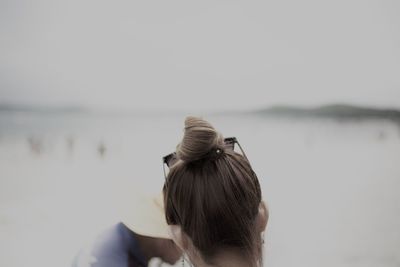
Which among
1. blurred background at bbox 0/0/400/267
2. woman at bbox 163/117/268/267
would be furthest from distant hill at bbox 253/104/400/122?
woman at bbox 163/117/268/267

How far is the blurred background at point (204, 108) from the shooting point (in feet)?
4.13

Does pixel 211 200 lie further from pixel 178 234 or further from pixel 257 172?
pixel 257 172

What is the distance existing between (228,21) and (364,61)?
1.83 feet

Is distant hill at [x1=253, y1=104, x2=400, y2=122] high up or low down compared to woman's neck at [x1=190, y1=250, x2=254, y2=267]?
up

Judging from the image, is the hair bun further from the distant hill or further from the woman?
the distant hill

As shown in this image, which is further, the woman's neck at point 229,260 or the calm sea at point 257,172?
the calm sea at point 257,172

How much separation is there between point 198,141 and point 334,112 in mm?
1051

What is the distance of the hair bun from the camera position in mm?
459

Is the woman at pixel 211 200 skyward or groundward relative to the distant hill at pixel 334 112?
groundward

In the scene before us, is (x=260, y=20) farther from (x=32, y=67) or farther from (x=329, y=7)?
(x=32, y=67)

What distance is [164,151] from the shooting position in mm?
1308

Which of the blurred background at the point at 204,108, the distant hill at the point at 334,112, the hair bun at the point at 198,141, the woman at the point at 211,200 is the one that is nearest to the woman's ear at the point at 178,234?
the woman at the point at 211,200

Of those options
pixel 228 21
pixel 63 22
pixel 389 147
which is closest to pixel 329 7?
pixel 228 21

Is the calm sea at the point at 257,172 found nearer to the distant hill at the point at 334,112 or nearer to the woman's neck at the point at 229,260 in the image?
the distant hill at the point at 334,112
